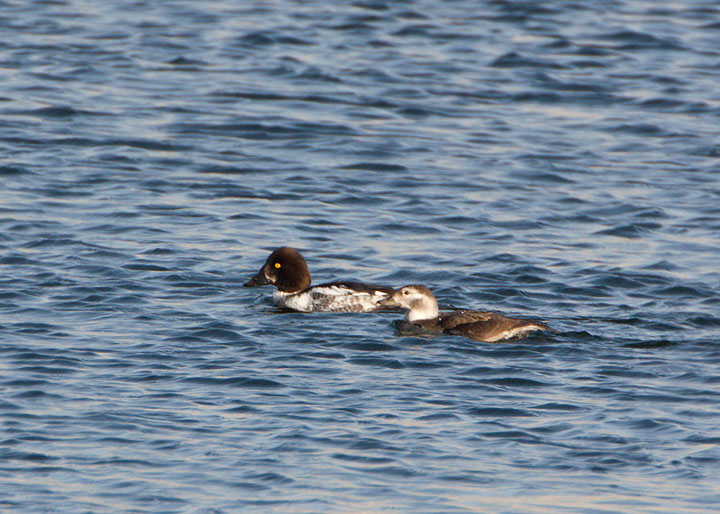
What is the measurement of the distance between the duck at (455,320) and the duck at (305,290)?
0.20 m

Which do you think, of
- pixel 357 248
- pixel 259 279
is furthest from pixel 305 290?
pixel 357 248

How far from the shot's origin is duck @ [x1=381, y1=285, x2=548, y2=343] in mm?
11938

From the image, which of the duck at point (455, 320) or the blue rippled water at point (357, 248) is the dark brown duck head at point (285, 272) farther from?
the duck at point (455, 320)

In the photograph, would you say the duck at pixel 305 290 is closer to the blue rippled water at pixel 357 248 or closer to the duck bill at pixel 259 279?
the duck bill at pixel 259 279

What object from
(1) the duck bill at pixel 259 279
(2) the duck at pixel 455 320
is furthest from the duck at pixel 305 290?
(2) the duck at pixel 455 320

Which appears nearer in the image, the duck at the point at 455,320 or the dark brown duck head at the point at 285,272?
the duck at the point at 455,320

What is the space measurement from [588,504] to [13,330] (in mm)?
5971

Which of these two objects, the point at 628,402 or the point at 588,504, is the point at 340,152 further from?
the point at 588,504

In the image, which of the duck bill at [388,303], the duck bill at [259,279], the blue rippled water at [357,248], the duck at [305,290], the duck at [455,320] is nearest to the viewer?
the blue rippled water at [357,248]

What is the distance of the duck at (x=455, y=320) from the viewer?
11938mm

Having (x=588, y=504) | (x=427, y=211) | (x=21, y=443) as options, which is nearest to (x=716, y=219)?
(x=427, y=211)

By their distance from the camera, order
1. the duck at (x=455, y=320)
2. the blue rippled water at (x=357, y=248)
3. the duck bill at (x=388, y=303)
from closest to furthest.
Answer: the blue rippled water at (x=357, y=248) < the duck at (x=455, y=320) < the duck bill at (x=388, y=303)

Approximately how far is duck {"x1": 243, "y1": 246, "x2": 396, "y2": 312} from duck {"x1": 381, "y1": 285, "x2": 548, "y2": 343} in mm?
204

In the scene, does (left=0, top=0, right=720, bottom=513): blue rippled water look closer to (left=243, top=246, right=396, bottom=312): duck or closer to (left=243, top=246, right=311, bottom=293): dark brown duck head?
(left=243, top=246, right=396, bottom=312): duck
